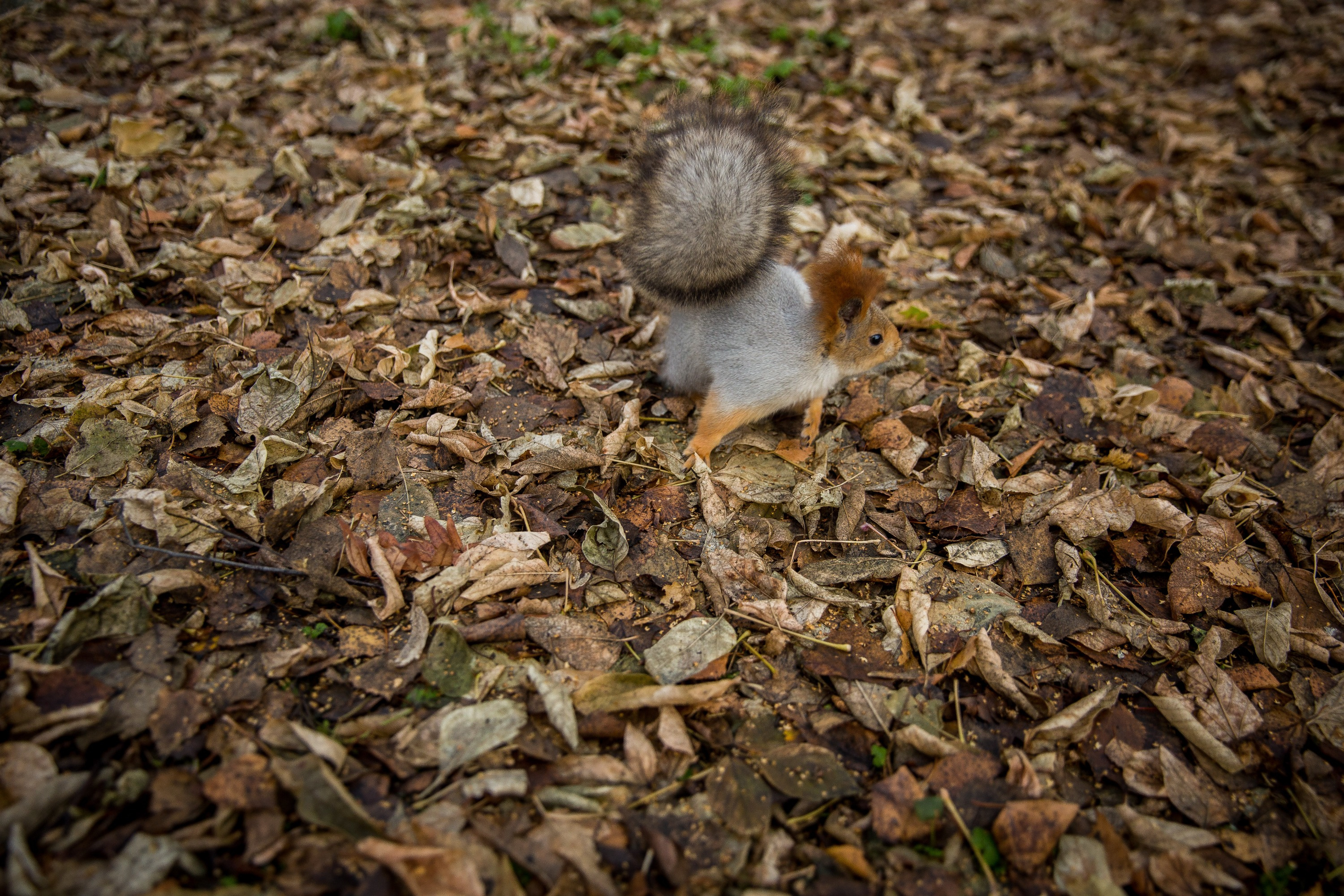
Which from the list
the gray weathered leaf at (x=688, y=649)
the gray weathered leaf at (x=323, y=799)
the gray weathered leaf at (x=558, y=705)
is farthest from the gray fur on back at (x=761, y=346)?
the gray weathered leaf at (x=323, y=799)

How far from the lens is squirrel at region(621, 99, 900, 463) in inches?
125

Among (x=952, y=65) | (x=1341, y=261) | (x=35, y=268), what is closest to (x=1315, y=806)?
(x=1341, y=261)

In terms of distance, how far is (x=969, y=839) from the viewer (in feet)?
7.46

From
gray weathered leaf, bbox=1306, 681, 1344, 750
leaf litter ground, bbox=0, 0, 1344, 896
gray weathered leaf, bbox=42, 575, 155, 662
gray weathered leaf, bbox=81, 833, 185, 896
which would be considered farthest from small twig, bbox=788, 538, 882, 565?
gray weathered leaf, bbox=42, 575, 155, 662

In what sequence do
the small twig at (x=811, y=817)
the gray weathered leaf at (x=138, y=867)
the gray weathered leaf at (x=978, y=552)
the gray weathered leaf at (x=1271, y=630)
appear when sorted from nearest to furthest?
1. the gray weathered leaf at (x=138, y=867)
2. the small twig at (x=811, y=817)
3. the gray weathered leaf at (x=1271, y=630)
4. the gray weathered leaf at (x=978, y=552)

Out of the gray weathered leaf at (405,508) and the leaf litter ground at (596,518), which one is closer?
the leaf litter ground at (596,518)

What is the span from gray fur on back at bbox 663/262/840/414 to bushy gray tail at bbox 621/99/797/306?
0.28 ft

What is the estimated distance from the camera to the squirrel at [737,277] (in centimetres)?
318

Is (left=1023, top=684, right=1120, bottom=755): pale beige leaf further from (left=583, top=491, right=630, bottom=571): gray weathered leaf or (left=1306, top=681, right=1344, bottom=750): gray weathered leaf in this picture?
(left=583, top=491, right=630, bottom=571): gray weathered leaf

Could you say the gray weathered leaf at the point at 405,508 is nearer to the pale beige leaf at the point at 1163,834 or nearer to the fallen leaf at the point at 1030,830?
the fallen leaf at the point at 1030,830

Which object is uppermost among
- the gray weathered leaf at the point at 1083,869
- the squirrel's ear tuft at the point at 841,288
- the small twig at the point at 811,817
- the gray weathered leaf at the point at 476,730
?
the squirrel's ear tuft at the point at 841,288

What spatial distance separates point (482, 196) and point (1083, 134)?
501 centimetres

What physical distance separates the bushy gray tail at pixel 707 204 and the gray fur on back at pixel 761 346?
0.28 feet

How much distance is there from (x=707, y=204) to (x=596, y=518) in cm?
145
